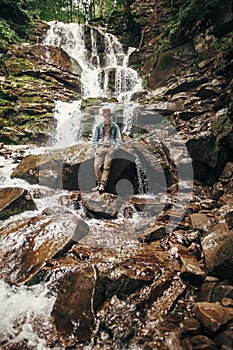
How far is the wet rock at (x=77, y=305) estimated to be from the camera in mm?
3475

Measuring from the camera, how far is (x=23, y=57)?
53.6 ft

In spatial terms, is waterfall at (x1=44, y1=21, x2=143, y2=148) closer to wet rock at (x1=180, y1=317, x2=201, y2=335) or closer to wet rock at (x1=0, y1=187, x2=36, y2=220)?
wet rock at (x1=0, y1=187, x2=36, y2=220)

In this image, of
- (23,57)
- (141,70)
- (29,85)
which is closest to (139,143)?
(29,85)

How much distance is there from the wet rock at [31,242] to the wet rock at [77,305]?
82 centimetres

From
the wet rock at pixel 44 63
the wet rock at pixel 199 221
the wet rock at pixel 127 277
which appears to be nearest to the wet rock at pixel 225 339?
the wet rock at pixel 127 277

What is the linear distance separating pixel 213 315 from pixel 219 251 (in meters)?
1.13

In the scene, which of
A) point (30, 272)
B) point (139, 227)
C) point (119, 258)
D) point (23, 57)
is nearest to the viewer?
point (30, 272)

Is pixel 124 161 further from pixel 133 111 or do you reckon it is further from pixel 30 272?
pixel 133 111

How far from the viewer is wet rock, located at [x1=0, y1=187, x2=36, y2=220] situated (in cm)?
636

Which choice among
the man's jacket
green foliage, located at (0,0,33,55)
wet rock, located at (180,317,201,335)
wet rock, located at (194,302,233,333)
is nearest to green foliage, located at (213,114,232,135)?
the man's jacket

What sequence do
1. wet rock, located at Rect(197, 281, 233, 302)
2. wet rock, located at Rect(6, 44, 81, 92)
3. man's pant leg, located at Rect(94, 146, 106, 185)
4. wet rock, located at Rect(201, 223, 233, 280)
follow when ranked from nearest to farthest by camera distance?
wet rock, located at Rect(197, 281, 233, 302) < wet rock, located at Rect(201, 223, 233, 280) < man's pant leg, located at Rect(94, 146, 106, 185) < wet rock, located at Rect(6, 44, 81, 92)

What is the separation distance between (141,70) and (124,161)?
12795 mm

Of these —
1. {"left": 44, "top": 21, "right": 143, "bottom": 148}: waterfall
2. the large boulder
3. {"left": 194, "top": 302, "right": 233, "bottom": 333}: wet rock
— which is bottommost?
{"left": 194, "top": 302, "right": 233, "bottom": 333}: wet rock

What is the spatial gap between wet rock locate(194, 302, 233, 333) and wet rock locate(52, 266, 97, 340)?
1603 millimetres
